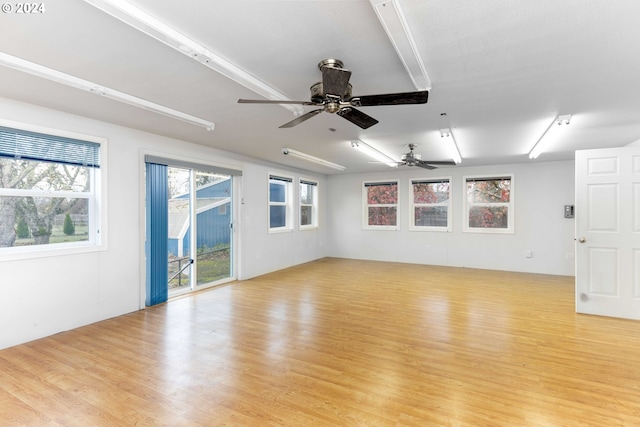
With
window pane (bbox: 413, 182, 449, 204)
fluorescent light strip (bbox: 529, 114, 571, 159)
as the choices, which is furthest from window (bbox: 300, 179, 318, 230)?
fluorescent light strip (bbox: 529, 114, 571, 159)

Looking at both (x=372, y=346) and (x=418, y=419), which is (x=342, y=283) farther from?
(x=418, y=419)

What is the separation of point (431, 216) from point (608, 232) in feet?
13.0

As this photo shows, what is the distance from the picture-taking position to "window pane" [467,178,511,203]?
7035 mm

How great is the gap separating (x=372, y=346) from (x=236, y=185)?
410 cm

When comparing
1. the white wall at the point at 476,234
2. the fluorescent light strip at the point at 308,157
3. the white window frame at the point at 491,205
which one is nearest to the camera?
the fluorescent light strip at the point at 308,157

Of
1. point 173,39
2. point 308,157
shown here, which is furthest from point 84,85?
point 308,157

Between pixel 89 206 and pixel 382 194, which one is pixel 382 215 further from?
pixel 89 206

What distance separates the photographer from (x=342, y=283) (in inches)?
226

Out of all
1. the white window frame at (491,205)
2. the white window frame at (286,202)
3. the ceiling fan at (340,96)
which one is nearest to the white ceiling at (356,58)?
the ceiling fan at (340,96)

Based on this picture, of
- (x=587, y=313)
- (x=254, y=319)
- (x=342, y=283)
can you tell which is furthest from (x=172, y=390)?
(x=587, y=313)

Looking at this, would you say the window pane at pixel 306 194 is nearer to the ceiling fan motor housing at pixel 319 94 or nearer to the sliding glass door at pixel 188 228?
the sliding glass door at pixel 188 228

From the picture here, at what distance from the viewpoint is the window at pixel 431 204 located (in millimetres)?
7613

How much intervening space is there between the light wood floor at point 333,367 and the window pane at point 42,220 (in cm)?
108

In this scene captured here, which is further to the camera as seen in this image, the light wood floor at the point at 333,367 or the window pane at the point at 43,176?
the window pane at the point at 43,176
